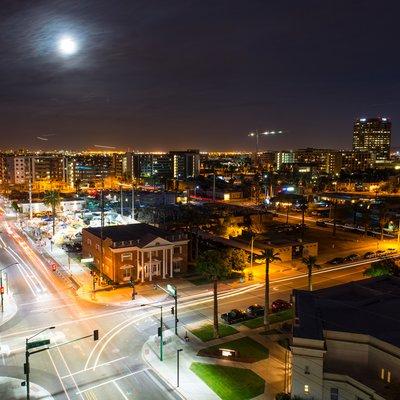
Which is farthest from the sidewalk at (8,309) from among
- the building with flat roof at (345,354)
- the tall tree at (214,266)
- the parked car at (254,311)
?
the building with flat roof at (345,354)

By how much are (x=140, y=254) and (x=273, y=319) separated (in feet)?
70.6

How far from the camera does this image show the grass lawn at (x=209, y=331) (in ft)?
130

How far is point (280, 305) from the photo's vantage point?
46.6 meters

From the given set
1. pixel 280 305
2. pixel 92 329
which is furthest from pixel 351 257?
pixel 92 329

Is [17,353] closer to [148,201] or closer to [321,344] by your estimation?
[321,344]

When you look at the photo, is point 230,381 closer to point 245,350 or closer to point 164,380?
point 164,380

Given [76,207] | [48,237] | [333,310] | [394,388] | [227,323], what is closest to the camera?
[394,388]

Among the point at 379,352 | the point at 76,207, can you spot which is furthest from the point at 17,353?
the point at 76,207

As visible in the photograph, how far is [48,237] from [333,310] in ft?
222

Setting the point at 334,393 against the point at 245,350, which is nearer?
the point at 334,393

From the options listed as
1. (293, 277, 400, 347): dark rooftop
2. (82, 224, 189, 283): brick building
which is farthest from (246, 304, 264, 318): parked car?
(82, 224, 189, 283): brick building

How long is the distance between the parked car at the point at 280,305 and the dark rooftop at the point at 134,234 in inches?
766

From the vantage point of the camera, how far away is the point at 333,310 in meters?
34.9

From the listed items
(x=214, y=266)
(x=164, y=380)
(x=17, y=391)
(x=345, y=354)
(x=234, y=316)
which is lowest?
(x=164, y=380)
